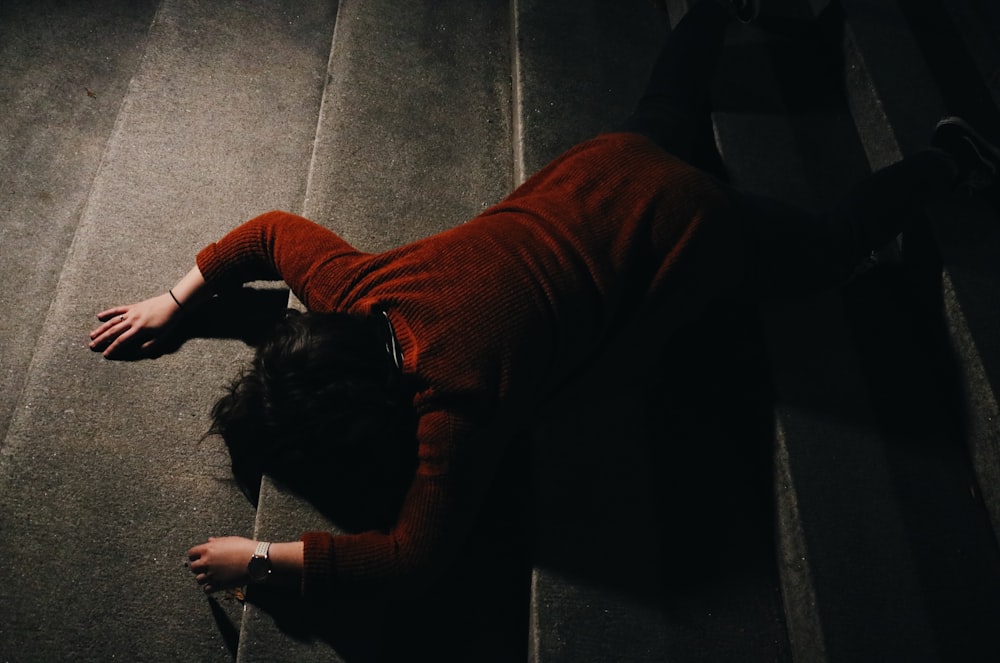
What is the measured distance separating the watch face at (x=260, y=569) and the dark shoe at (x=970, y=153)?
5.70ft

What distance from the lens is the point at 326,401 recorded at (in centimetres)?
90

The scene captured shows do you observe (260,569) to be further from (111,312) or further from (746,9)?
(746,9)

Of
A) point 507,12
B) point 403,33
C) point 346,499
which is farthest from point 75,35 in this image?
point 346,499

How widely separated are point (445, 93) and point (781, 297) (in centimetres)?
114

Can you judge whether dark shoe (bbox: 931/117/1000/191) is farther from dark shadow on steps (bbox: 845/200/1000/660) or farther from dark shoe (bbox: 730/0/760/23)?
dark shoe (bbox: 730/0/760/23)

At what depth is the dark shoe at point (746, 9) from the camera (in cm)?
187

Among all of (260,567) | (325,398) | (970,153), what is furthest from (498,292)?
(970,153)

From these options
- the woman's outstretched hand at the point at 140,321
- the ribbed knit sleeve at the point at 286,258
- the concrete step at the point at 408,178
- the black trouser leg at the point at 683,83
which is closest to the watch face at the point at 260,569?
the concrete step at the point at 408,178

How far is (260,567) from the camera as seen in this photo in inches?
44.6

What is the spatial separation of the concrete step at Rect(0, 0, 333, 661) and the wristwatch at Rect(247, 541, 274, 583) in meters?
0.28

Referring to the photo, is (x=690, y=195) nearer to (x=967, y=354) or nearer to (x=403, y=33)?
(x=967, y=354)

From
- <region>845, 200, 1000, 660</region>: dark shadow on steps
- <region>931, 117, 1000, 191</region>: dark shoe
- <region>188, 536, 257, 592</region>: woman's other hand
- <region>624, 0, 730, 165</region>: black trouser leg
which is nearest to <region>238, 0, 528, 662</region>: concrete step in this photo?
<region>188, 536, 257, 592</region>: woman's other hand

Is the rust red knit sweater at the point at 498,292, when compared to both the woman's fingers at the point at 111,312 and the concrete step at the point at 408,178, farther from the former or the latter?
the woman's fingers at the point at 111,312

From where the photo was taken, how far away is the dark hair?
0.90 meters
